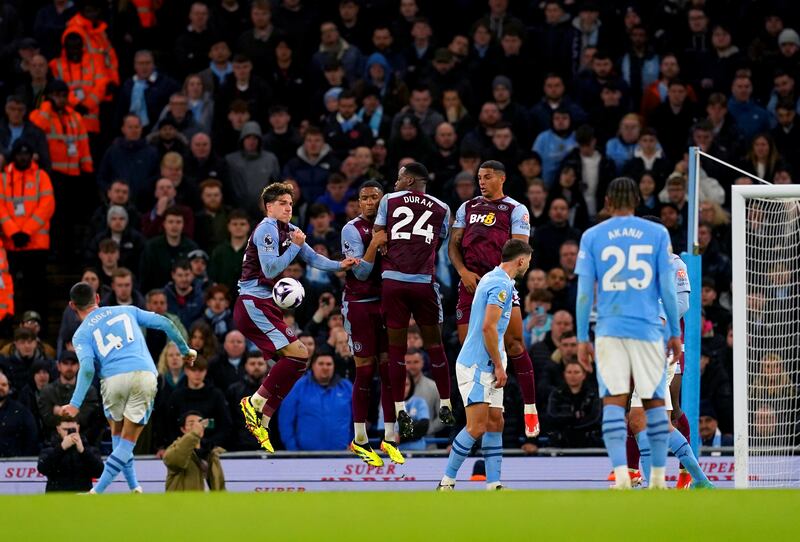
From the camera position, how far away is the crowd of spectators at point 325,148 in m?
20.1

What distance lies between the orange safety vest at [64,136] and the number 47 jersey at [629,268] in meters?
12.4

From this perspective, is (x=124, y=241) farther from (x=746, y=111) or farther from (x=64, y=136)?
(x=746, y=111)

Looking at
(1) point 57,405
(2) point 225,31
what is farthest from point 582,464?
(2) point 225,31

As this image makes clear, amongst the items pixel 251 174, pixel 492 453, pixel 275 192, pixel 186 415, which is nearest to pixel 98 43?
pixel 251 174

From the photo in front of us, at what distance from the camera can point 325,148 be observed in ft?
76.9

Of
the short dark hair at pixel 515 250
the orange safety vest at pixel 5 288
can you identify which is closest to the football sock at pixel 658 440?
the short dark hair at pixel 515 250

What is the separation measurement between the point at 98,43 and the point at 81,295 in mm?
9345

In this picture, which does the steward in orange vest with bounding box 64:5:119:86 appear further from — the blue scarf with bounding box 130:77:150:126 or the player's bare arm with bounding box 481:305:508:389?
the player's bare arm with bounding box 481:305:508:389

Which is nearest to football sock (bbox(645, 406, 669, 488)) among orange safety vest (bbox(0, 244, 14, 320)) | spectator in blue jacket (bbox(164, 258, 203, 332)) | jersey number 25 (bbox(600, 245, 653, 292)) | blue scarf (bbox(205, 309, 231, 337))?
jersey number 25 (bbox(600, 245, 653, 292))

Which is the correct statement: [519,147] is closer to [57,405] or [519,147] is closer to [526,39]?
[526,39]

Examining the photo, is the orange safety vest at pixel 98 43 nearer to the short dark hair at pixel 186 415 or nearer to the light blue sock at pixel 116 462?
the short dark hair at pixel 186 415

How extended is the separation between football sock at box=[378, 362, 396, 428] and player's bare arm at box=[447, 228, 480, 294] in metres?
1.46

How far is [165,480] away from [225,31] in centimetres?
967

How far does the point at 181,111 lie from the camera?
949 inches
